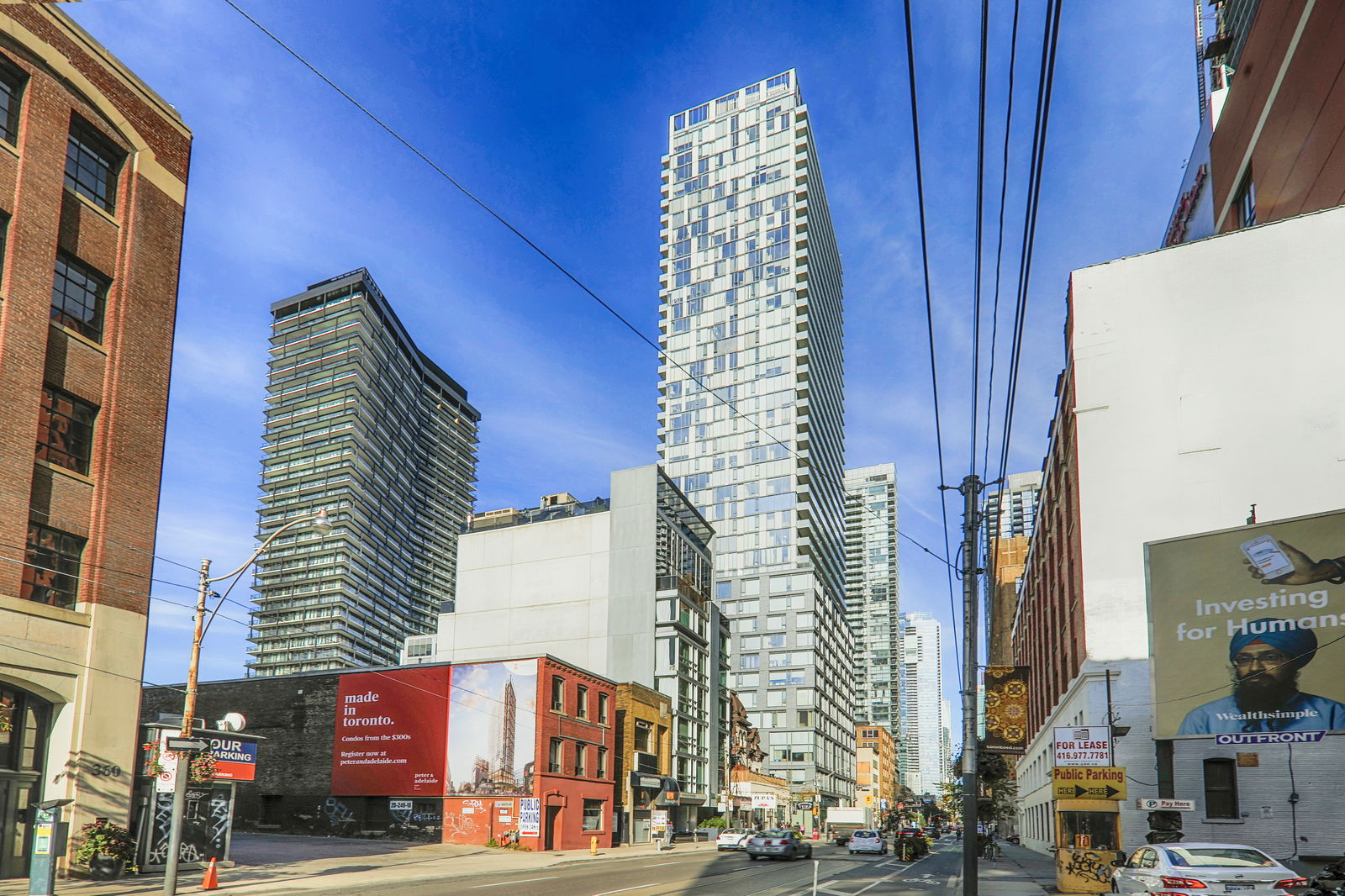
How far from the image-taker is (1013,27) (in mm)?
10023

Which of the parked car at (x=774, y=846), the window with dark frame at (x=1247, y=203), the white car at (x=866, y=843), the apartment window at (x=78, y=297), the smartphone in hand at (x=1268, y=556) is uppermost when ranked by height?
the window with dark frame at (x=1247, y=203)

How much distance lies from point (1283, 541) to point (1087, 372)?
39.0 ft

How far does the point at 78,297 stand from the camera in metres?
26.4

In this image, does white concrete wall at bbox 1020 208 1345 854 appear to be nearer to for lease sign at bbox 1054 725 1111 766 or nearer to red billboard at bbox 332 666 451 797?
for lease sign at bbox 1054 725 1111 766

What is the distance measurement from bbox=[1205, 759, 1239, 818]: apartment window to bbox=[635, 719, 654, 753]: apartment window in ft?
121

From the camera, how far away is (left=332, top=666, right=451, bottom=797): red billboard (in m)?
49.1

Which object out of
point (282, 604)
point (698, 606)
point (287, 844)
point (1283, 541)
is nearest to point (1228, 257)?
point (1283, 541)

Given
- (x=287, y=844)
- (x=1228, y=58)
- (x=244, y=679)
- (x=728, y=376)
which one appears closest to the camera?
(x=287, y=844)

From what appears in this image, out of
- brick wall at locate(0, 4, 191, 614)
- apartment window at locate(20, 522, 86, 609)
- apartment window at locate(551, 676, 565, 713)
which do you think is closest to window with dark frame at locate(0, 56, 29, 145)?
brick wall at locate(0, 4, 191, 614)

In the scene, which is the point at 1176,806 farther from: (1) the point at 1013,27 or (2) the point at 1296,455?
(1) the point at 1013,27

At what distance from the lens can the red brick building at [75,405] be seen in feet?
77.1

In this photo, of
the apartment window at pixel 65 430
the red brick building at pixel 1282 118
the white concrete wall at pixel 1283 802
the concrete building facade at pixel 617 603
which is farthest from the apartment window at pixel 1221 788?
the concrete building facade at pixel 617 603

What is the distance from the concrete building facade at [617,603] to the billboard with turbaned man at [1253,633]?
145 feet

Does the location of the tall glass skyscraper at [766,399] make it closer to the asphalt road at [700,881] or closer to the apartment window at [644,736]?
the apartment window at [644,736]
